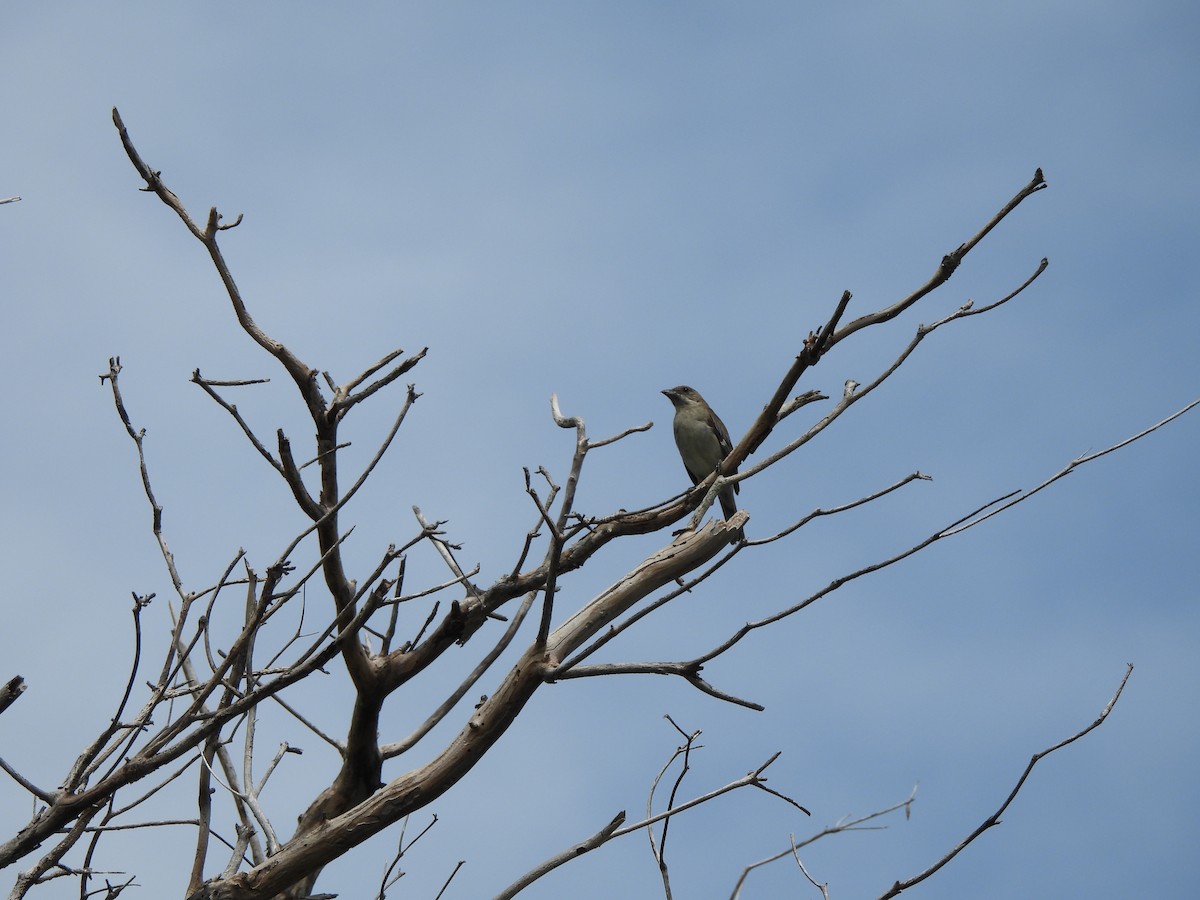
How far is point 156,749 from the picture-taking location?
3.38 meters

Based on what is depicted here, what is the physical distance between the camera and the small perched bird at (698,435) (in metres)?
10.2

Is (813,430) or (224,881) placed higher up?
(813,430)

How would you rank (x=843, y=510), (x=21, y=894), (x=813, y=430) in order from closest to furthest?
(x=21, y=894)
(x=843, y=510)
(x=813, y=430)

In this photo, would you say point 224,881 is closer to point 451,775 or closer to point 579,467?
point 451,775

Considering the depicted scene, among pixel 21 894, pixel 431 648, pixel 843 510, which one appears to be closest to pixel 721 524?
pixel 843 510

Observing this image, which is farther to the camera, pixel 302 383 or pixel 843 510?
pixel 302 383

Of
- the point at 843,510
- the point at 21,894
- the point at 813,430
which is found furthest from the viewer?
the point at 813,430

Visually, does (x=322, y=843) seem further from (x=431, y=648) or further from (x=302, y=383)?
(x=302, y=383)

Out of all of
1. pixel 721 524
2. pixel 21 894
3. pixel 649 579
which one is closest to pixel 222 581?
pixel 21 894

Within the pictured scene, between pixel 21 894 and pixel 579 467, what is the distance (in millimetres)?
2157

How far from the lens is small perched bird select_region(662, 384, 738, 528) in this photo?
1023 cm

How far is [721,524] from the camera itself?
181 inches

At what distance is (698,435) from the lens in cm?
1024

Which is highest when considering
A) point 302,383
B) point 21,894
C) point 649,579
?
point 302,383
